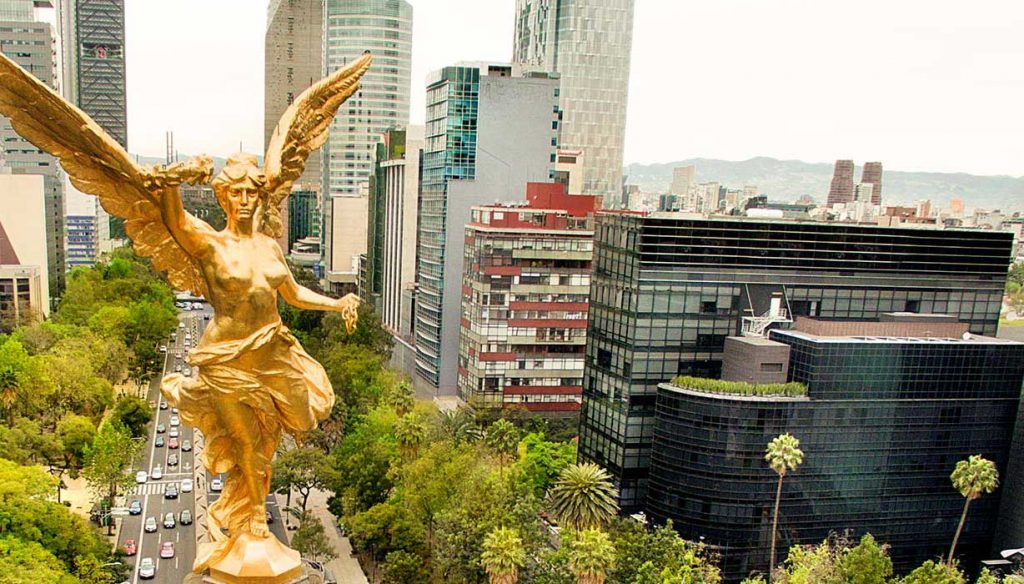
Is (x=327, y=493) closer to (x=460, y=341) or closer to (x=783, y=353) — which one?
(x=460, y=341)

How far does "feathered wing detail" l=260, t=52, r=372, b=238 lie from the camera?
45.9 ft

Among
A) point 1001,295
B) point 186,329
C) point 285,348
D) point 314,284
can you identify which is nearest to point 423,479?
point 285,348

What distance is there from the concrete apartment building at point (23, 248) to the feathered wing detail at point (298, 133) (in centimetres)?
6626

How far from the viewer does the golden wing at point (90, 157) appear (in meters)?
11.6

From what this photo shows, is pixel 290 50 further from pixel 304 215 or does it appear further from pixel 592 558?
pixel 592 558

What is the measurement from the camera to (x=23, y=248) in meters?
76.2

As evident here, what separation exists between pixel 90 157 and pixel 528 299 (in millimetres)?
44520

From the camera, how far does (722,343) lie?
43344 mm

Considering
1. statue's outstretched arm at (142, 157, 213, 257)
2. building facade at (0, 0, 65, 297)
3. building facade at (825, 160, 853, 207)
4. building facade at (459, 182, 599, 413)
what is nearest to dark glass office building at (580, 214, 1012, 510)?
building facade at (459, 182, 599, 413)

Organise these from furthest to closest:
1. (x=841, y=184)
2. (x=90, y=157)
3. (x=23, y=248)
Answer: (x=841, y=184) < (x=23, y=248) < (x=90, y=157)

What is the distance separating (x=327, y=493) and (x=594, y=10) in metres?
92.0

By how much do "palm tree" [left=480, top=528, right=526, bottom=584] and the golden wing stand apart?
20667 millimetres

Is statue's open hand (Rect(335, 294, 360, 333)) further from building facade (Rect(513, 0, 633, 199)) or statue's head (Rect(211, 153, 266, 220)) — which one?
building facade (Rect(513, 0, 633, 199))

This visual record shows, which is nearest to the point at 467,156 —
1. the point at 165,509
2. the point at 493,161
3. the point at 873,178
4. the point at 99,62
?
the point at 493,161
